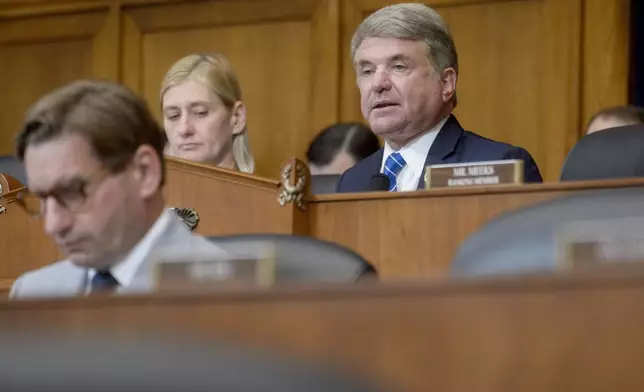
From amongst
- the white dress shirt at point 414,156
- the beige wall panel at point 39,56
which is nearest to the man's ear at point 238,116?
the white dress shirt at point 414,156

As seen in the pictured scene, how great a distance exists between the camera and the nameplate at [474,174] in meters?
2.16

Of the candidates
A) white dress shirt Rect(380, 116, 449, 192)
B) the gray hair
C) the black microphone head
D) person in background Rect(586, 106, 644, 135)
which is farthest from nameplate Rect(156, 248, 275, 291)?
person in background Rect(586, 106, 644, 135)

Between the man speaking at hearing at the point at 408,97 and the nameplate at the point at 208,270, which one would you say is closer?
the nameplate at the point at 208,270

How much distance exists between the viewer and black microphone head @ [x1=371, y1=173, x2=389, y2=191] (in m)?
2.40

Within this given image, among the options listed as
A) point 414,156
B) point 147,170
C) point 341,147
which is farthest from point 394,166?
point 341,147

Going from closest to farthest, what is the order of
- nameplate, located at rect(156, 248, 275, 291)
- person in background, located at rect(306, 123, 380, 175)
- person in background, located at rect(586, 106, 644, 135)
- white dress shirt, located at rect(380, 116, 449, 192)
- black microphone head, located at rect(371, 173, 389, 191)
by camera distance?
nameplate, located at rect(156, 248, 275, 291) → black microphone head, located at rect(371, 173, 389, 191) → white dress shirt, located at rect(380, 116, 449, 192) → person in background, located at rect(586, 106, 644, 135) → person in background, located at rect(306, 123, 380, 175)

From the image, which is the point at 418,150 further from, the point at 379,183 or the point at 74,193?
the point at 74,193

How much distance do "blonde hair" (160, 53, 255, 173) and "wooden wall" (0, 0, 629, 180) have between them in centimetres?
128

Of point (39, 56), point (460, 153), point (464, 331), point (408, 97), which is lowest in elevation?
point (464, 331)

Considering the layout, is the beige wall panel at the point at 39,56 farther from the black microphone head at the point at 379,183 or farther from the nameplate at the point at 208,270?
the nameplate at the point at 208,270

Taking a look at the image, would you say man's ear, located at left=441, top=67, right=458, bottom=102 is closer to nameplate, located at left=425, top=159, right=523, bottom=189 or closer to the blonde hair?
nameplate, located at left=425, top=159, right=523, bottom=189

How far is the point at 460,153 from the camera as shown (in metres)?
2.50

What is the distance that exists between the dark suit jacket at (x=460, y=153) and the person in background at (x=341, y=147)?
3.83 ft

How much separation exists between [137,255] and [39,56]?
3.46 metres
